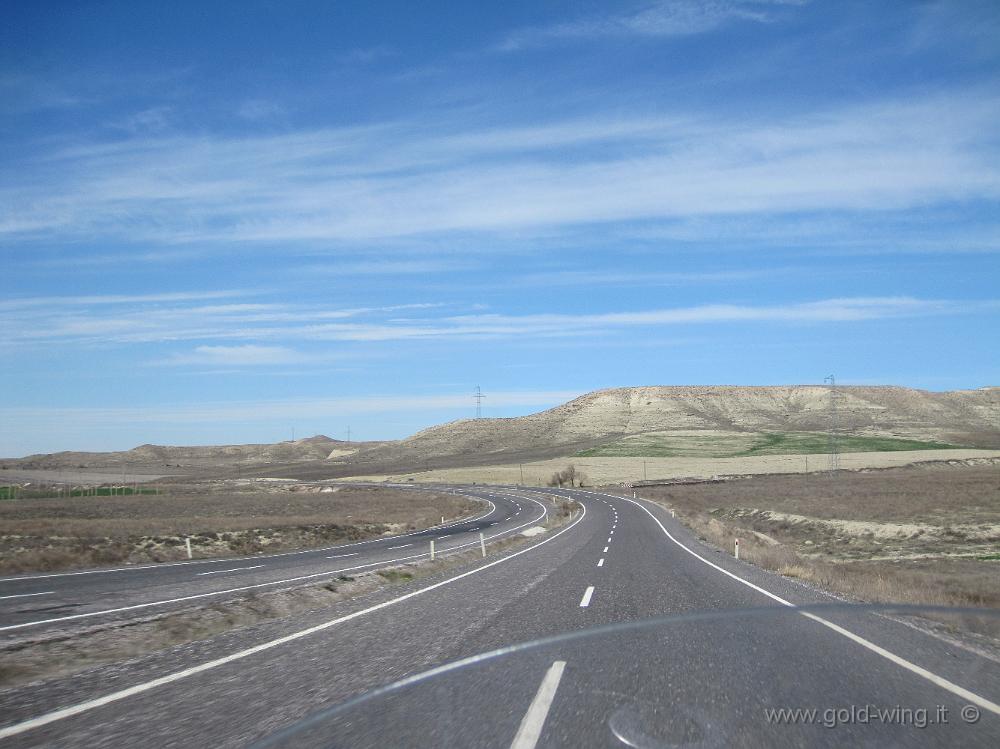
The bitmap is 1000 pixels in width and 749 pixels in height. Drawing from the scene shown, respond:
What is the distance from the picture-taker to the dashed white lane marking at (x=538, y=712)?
18.4ft

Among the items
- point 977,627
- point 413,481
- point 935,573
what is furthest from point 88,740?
point 413,481

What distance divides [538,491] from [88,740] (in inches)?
3400

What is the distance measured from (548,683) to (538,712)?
95 centimetres

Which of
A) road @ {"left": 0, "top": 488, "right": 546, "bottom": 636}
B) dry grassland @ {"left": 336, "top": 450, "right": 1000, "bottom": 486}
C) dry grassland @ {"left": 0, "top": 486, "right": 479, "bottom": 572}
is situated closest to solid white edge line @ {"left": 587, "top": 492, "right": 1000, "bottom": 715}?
road @ {"left": 0, "top": 488, "right": 546, "bottom": 636}

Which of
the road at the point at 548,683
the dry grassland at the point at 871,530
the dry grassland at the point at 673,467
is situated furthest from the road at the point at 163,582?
the dry grassland at the point at 673,467

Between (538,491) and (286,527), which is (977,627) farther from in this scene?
(538,491)

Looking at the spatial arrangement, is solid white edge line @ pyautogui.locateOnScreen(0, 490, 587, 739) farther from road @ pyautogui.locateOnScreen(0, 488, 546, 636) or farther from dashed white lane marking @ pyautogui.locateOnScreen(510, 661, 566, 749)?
road @ pyautogui.locateOnScreen(0, 488, 546, 636)

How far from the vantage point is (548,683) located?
7.27m

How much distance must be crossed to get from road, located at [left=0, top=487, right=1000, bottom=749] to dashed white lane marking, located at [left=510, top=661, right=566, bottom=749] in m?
0.02

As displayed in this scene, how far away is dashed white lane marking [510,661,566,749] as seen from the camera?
5621 mm

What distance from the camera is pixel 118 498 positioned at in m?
77.8

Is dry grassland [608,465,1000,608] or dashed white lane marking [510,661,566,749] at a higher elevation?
dashed white lane marking [510,661,566,749]

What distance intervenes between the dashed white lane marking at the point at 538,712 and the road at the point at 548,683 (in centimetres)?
2

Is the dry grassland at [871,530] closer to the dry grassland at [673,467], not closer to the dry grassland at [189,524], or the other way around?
the dry grassland at [189,524]
